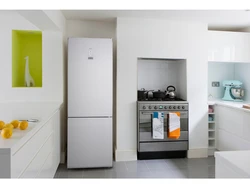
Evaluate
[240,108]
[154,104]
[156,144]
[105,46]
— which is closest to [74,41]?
[105,46]

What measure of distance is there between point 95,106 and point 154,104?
940 millimetres

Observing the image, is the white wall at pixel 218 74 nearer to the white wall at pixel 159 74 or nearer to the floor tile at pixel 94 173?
the white wall at pixel 159 74

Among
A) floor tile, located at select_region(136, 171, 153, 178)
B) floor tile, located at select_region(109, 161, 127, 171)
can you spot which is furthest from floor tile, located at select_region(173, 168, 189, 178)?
floor tile, located at select_region(109, 161, 127, 171)

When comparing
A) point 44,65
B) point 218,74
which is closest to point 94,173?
point 44,65

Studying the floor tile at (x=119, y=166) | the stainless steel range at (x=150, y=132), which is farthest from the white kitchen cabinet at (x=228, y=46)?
the floor tile at (x=119, y=166)

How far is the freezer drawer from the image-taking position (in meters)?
3.48

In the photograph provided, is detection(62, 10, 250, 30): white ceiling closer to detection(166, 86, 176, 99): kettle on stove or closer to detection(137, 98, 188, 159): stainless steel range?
detection(166, 86, 176, 99): kettle on stove

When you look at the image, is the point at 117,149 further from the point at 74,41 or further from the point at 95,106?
the point at 74,41

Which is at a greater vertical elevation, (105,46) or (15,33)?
(15,33)

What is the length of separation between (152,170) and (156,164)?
0.84 ft

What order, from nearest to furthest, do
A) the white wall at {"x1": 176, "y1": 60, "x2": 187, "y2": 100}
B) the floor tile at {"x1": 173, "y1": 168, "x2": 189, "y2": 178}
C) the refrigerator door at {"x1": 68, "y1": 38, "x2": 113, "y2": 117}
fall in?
the floor tile at {"x1": 173, "y1": 168, "x2": 189, "y2": 178}
the refrigerator door at {"x1": 68, "y1": 38, "x2": 113, "y2": 117}
the white wall at {"x1": 176, "y1": 60, "x2": 187, "y2": 100}

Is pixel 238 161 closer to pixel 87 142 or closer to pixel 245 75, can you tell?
pixel 87 142

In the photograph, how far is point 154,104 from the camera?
3.45 m

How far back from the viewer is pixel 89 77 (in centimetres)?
310
